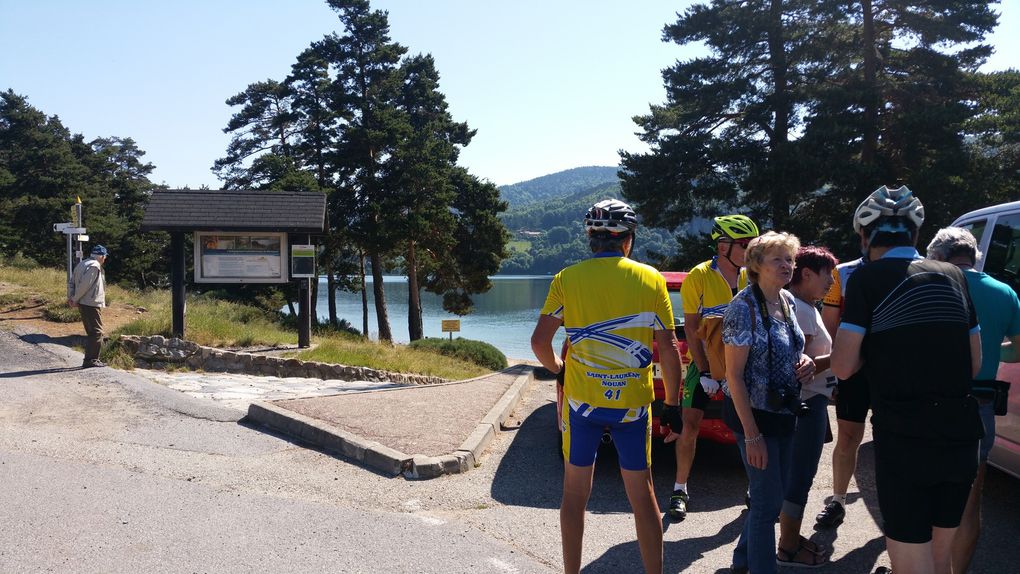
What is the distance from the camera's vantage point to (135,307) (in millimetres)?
17328

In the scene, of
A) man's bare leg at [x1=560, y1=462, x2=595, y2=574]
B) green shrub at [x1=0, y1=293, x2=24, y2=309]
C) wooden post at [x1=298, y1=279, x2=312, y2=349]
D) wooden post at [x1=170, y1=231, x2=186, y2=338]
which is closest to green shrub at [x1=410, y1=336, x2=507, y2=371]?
wooden post at [x1=298, y1=279, x2=312, y2=349]

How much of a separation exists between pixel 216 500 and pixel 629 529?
2892 mm

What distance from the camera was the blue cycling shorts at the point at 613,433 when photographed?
3.42 metres

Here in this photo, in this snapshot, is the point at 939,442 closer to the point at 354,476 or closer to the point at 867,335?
the point at 867,335

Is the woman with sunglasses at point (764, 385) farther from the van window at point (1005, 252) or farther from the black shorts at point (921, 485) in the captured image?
the van window at point (1005, 252)

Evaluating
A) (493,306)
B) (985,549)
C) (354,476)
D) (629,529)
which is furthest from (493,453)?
(493,306)

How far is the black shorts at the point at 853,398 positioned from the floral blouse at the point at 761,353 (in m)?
1.14

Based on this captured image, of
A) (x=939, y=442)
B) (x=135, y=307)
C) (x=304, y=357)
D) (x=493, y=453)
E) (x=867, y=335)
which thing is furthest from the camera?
(x=135, y=307)

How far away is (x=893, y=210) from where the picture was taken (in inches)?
120

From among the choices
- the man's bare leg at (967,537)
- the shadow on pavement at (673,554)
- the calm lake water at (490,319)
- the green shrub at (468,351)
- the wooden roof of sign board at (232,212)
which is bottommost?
the calm lake water at (490,319)

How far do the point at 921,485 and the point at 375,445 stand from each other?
15.2 ft

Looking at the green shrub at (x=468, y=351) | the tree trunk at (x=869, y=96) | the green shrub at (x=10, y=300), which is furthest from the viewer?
the tree trunk at (x=869, y=96)

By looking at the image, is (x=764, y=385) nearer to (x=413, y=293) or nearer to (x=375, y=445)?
(x=375, y=445)

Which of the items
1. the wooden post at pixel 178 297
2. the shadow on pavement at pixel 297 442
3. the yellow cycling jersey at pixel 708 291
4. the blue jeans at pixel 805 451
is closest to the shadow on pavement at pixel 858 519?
the blue jeans at pixel 805 451
